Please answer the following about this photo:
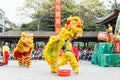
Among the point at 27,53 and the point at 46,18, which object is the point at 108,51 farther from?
the point at 46,18

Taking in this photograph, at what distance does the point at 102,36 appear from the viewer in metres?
20.0

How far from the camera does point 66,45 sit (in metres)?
12.4

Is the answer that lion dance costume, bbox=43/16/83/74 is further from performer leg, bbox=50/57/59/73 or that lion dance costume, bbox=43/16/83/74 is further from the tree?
the tree

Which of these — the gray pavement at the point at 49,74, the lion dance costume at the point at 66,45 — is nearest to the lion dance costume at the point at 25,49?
the gray pavement at the point at 49,74

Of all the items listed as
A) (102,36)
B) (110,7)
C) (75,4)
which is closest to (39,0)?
(75,4)

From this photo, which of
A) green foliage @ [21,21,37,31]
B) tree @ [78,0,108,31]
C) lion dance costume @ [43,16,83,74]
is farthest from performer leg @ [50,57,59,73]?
green foliage @ [21,21,37,31]

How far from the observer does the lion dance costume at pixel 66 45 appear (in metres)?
12.2

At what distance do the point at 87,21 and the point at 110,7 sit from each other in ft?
13.5

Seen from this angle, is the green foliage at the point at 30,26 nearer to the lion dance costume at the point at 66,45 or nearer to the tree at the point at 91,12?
the tree at the point at 91,12

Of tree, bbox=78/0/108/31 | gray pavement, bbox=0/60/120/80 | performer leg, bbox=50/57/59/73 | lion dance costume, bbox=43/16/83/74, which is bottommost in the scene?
gray pavement, bbox=0/60/120/80

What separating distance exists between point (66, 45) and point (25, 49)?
4.50 metres

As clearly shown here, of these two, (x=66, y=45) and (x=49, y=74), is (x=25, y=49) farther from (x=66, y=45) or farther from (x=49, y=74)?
(x=66, y=45)

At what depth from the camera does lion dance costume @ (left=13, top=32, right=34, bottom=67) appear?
16312 millimetres

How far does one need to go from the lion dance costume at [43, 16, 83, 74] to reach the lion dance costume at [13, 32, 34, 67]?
3677 mm
